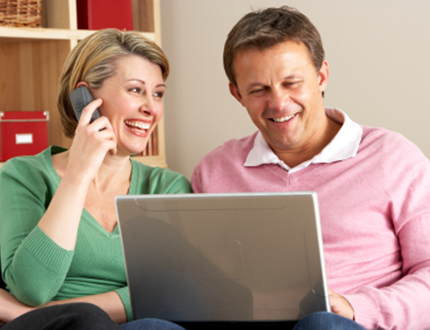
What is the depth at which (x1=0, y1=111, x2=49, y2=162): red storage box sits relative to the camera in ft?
7.32

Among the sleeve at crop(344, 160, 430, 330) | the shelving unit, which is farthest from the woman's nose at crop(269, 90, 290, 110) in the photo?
the shelving unit

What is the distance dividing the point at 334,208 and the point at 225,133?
1430 mm

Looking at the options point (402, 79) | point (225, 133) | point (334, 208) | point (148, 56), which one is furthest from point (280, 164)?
point (225, 133)

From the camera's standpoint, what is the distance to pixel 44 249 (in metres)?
1.16

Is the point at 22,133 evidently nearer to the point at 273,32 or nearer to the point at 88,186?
the point at 88,186

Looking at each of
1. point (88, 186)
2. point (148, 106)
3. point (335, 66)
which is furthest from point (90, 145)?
point (335, 66)

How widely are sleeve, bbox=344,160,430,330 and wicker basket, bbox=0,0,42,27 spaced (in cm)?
172

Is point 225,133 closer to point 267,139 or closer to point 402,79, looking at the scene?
point 402,79

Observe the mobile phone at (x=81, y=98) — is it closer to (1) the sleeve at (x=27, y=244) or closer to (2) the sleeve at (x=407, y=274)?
(1) the sleeve at (x=27, y=244)

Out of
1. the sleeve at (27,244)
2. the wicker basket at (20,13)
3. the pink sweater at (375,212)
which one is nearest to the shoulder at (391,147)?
the pink sweater at (375,212)

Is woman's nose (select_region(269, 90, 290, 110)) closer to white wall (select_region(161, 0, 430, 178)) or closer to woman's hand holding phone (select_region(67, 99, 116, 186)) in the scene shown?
woman's hand holding phone (select_region(67, 99, 116, 186))

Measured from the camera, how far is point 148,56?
1.46 metres

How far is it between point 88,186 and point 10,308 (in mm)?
339

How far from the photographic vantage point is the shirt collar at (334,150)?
1.31 meters
